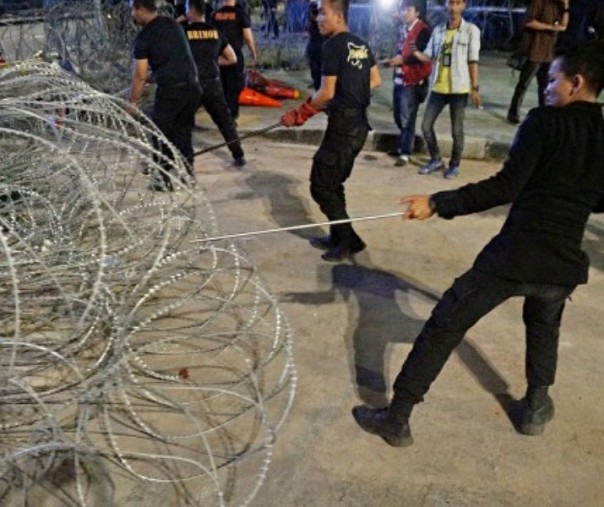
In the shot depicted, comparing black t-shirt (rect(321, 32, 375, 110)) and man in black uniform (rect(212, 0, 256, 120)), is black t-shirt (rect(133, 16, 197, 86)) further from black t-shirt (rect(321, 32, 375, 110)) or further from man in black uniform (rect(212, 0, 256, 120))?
man in black uniform (rect(212, 0, 256, 120))

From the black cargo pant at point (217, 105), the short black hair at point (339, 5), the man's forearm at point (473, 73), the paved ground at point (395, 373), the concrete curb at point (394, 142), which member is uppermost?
the short black hair at point (339, 5)

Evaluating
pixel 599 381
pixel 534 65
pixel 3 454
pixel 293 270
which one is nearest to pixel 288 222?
pixel 293 270

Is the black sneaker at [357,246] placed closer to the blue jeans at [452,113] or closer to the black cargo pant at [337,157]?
the black cargo pant at [337,157]

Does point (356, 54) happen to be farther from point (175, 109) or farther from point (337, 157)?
point (175, 109)

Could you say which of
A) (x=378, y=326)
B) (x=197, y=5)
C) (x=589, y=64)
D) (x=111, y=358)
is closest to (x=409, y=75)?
(x=197, y=5)

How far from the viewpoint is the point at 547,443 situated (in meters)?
2.62

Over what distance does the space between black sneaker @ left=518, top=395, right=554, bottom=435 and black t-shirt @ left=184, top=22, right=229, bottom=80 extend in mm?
4284

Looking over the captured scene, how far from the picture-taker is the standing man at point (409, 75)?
5648 mm

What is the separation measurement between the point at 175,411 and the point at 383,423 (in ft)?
2.96

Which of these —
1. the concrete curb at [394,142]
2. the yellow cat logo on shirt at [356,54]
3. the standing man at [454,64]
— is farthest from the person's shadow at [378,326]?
the concrete curb at [394,142]

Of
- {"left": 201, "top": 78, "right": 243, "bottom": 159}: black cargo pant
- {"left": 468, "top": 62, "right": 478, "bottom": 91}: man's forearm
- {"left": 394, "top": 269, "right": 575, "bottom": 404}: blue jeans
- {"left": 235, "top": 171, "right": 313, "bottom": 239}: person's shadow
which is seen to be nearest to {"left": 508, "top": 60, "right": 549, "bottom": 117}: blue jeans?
{"left": 468, "top": 62, "right": 478, "bottom": 91}: man's forearm

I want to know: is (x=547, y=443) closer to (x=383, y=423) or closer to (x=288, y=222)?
(x=383, y=423)

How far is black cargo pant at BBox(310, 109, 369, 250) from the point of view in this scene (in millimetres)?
3938

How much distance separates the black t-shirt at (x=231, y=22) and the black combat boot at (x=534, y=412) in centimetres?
550
